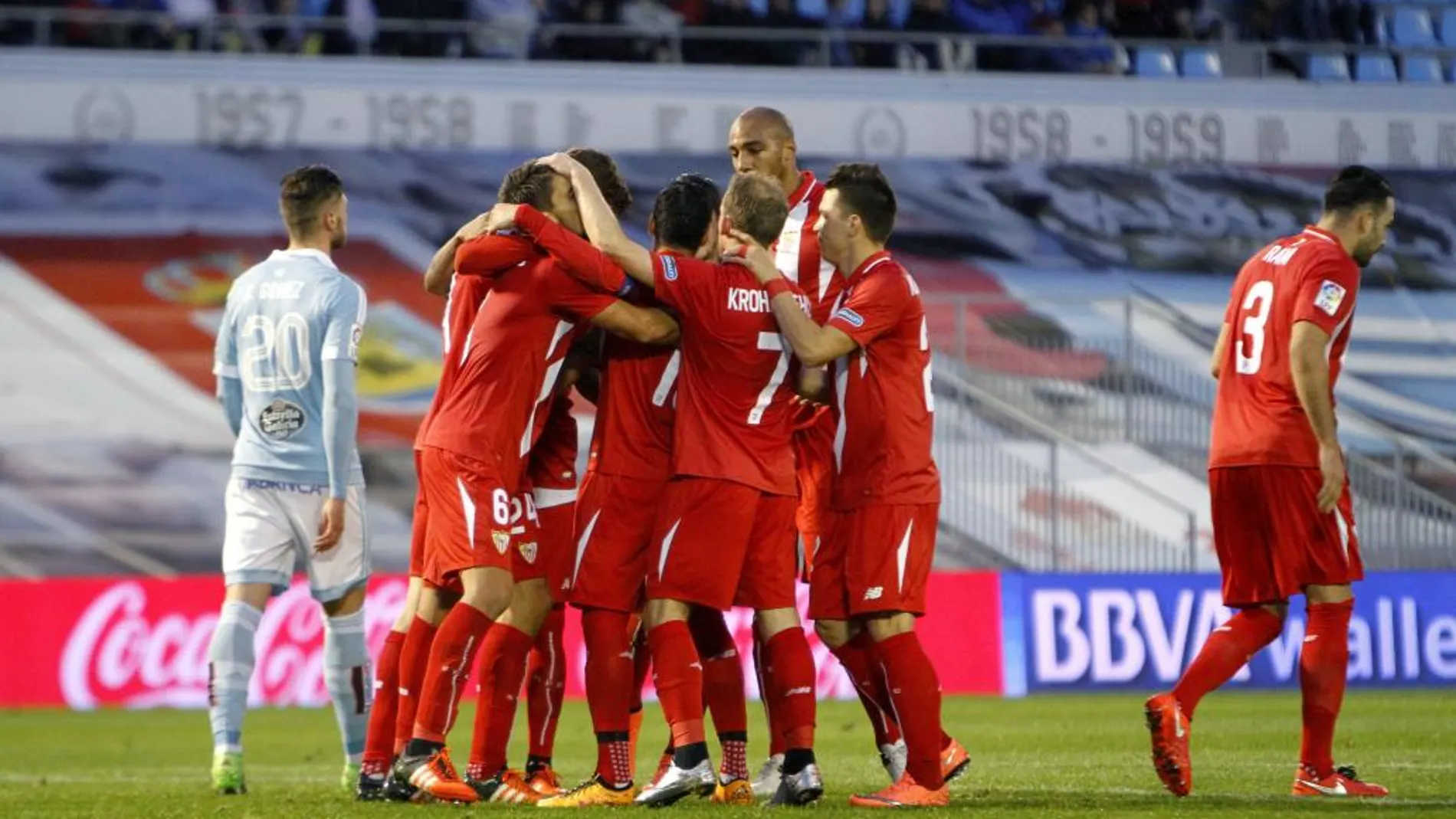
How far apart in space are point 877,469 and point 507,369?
4.11ft

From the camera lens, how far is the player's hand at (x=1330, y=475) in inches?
287

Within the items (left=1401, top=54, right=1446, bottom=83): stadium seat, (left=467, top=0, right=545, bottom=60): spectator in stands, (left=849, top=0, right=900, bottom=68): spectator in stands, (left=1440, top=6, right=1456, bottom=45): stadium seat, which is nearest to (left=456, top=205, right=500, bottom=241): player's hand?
(left=467, top=0, right=545, bottom=60): spectator in stands

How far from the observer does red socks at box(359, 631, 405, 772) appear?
710cm

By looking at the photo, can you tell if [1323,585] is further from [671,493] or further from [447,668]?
[447,668]

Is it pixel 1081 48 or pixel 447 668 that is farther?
pixel 1081 48

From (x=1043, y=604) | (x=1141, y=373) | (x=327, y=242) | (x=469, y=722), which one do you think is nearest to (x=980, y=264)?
(x=1141, y=373)

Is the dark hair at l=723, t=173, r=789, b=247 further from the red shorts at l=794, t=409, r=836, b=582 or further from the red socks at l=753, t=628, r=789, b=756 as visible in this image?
the red socks at l=753, t=628, r=789, b=756

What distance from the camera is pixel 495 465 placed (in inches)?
270

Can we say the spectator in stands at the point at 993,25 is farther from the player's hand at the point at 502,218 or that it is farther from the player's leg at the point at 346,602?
the player's hand at the point at 502,218

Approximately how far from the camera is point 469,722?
13164 mm

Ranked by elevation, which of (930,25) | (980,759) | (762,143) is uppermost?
(930,25)

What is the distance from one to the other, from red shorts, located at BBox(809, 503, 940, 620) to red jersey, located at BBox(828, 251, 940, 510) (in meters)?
0.05

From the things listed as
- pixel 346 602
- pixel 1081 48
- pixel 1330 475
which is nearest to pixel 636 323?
pixel 346 602

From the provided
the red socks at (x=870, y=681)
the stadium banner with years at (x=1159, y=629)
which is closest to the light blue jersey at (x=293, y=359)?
the red socks at (x=870, y=681)
